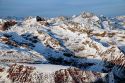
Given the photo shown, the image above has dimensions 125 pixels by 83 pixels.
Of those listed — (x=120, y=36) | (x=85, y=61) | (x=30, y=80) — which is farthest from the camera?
(x=120, y=36)

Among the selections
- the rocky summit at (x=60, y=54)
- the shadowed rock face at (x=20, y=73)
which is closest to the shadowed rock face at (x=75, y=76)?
the rocky summit at (x=60, y=54)

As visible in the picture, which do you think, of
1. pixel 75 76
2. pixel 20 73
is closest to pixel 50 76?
pixel 75 76

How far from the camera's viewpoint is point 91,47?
17588 cm

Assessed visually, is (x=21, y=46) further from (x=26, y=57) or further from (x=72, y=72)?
(x=72, y=72)

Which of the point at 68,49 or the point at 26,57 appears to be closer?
the point at 26,57

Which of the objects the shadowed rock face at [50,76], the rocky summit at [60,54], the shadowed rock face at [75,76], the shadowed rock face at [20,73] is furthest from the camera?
the rocky summit at [60,54]

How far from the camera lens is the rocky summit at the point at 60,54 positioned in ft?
432

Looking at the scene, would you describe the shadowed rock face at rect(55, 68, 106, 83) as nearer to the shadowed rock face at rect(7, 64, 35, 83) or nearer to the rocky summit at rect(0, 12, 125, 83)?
the rocky summit at rect(0, 12, 125, 83)

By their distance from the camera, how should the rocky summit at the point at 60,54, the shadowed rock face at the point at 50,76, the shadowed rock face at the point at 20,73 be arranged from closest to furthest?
the shadowed rock face at the point at 50,76, the shadowed rock face at the point at 20,73, the rocky summit at the point at 60,54

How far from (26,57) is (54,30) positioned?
43.5 m

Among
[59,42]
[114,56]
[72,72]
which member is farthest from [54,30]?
[72,72]

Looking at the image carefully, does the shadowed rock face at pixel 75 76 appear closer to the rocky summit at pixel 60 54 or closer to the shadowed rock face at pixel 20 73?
the rocky summit at pixel 60 54

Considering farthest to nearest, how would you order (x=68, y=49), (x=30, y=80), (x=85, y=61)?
(x=68, y=49) < (x=85, y=61) < (x=30, y=80)

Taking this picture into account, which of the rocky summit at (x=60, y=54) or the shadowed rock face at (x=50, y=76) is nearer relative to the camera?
the shadowed rock face at (x=50, y=76)
